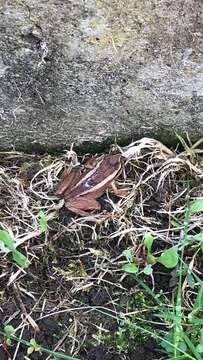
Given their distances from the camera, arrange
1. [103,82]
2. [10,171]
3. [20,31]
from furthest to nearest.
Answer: [10,171] < [103,82] < [20,31]

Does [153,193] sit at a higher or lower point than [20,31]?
lower

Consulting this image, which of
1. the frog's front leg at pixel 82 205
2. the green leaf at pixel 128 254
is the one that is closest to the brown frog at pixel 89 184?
the frog's front leg at pixel 82 205

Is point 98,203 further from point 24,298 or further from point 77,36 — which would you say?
point 77,36

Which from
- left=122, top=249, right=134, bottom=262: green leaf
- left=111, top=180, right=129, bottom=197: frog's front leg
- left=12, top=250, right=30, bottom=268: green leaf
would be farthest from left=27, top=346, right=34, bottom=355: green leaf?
left=111, top=180, right=129, bottom=197: frog's front leg

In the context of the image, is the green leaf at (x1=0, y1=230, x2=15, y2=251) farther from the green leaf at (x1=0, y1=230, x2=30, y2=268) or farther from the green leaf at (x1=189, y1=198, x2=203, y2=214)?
the green leaf at (x1=189, y1=198, x2=203, y2=214)

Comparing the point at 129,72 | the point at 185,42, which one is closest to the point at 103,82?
the point at 129,72

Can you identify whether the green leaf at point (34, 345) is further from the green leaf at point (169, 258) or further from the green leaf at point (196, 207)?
the green leaf at point (196, 207)
